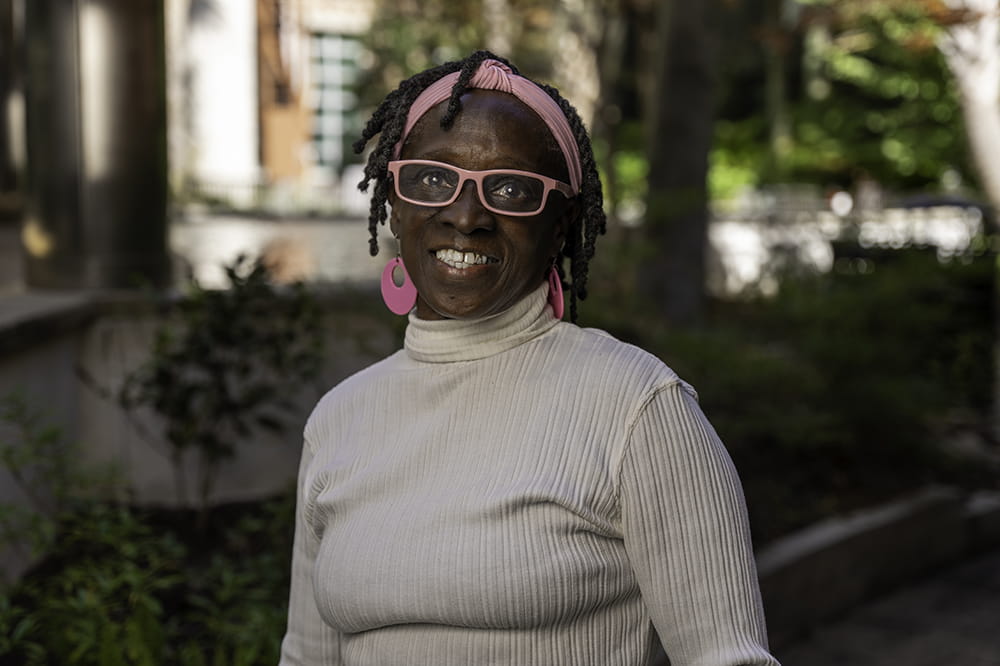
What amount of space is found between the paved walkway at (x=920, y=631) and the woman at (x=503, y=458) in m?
3.87

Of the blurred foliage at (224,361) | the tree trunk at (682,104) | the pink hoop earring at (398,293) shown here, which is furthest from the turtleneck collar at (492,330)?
the tree trunk at (682,104)

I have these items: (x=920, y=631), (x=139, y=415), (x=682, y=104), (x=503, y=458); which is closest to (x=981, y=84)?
(x=682, y=104)

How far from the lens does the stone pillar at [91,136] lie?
6363mm

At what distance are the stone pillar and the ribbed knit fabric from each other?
4.74 metres

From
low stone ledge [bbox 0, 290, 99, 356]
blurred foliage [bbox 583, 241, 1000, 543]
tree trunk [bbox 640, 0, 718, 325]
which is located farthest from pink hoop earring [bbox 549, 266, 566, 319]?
tree trunk [bbox 640, 0, 718, 325]

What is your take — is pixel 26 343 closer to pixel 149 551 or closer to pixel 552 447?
pixel 149 551

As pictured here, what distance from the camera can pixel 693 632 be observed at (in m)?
1.93

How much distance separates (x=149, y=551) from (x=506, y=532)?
2.30m

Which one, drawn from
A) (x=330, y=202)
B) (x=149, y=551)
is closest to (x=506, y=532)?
(x=149, y=551)

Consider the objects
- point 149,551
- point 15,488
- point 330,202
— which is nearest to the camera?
point 149,551

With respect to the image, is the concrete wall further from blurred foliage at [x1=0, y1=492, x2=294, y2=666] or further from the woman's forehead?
the woman's forehead

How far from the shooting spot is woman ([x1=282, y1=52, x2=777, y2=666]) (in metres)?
1.94

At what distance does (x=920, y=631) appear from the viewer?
6.10 metres

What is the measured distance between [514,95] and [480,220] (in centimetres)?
21
